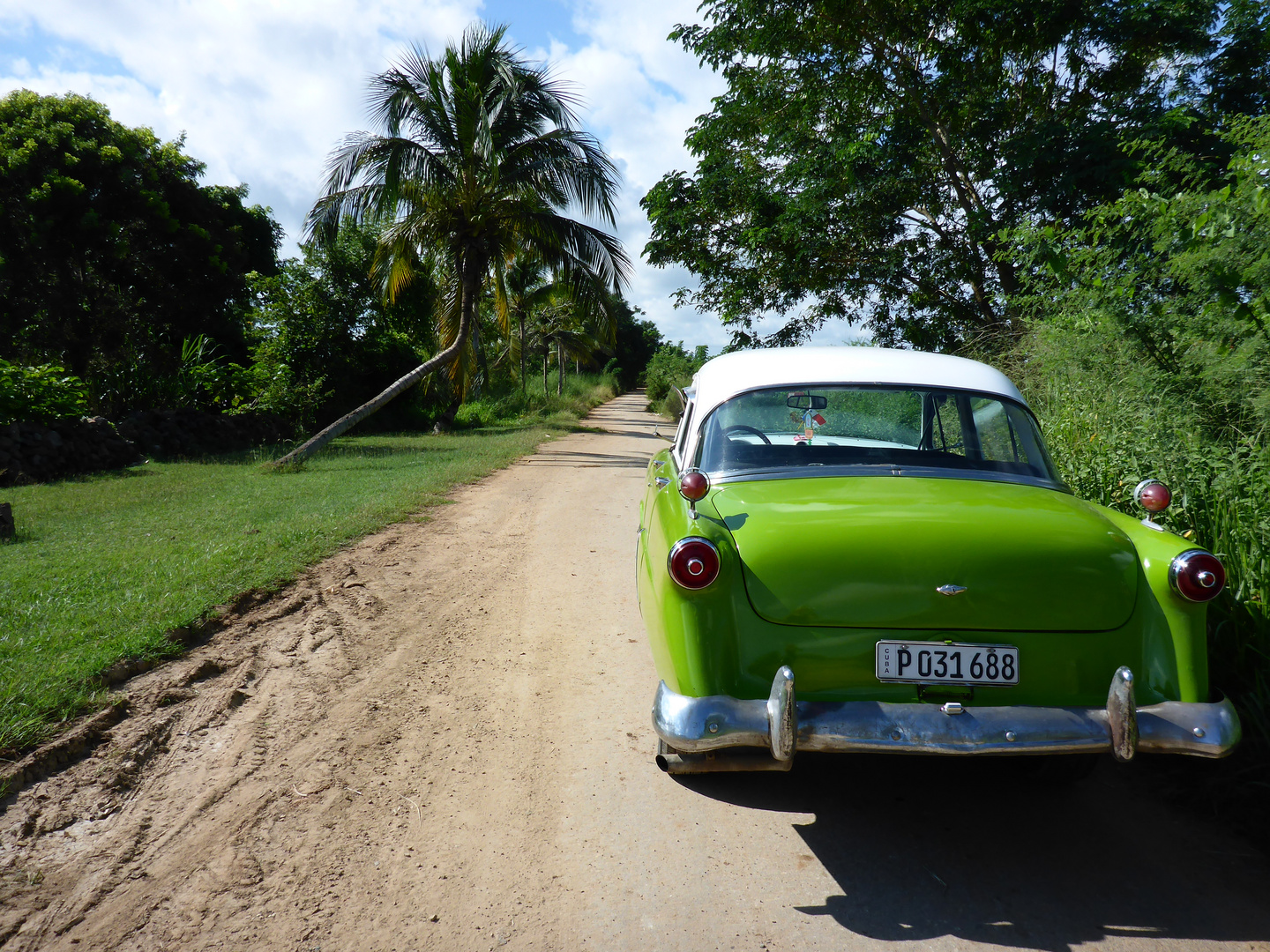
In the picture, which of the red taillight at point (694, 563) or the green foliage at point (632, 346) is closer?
the red taillight at point (694, 563)

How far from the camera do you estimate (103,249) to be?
1648 cm

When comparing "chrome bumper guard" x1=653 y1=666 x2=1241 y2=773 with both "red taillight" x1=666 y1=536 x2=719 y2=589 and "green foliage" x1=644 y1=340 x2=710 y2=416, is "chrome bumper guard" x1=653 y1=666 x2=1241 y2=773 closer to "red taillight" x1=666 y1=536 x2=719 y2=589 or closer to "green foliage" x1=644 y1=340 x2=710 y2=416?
"red taillight" x1=666 y1=536 x2=719 y2=589

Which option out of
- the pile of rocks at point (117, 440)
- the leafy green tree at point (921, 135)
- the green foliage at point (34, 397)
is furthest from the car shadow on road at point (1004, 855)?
the green foliage at point (34, 397)

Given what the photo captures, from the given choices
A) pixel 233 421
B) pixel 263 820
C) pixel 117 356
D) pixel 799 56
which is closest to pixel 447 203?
pixel 233 421

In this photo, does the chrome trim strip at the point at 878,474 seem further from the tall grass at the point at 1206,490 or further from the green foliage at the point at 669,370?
the green foliage at the point at 669,370

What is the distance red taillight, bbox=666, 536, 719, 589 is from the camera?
8.95 ft

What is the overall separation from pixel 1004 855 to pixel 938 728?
28.0 inches

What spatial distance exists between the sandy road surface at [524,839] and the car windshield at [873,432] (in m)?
1.34

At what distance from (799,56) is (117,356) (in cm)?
1551

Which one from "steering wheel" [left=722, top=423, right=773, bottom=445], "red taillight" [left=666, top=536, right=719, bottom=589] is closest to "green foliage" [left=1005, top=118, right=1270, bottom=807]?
"steering wheel" [left=722, top=423, right=773, bottom=445]

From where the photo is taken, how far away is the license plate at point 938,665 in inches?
106

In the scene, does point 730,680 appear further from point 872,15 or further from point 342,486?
point 872,15

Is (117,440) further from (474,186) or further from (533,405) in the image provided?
(533,405)

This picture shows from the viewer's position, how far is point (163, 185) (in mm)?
17750
